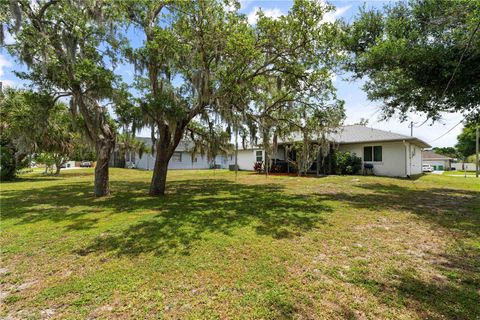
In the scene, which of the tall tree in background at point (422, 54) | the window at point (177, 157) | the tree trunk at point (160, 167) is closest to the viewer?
the tall tree in background at point (422, 54)

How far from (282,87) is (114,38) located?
6344mm

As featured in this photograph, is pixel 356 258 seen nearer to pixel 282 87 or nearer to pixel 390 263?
pixel 390 263

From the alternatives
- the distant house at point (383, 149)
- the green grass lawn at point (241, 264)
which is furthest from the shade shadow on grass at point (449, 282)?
the distant house at point (383, 149)

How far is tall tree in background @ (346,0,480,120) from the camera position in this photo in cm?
681

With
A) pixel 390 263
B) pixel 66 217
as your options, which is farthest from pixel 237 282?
pixel 66 217

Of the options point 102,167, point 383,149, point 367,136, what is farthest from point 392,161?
point 102,167

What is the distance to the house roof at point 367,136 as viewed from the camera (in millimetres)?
15393

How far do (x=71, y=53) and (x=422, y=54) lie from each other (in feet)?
34.2

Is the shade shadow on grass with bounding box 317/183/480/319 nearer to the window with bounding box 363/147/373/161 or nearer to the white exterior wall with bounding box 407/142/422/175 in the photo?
the window with bounding box 363/147/373/161

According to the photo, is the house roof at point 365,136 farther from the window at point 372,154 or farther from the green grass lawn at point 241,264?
the green grass lawn at point 241,264

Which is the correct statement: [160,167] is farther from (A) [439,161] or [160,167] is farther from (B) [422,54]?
(A) [439,161]

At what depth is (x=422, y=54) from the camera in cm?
710

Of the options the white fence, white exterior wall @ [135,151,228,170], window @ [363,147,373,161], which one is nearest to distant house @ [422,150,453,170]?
the white fence

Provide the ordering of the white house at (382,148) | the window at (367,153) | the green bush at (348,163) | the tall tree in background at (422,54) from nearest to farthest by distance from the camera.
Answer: the tall tree in background at (422,54), the white house at (382,148), the green bush at (348,163), the window at (367,153)
